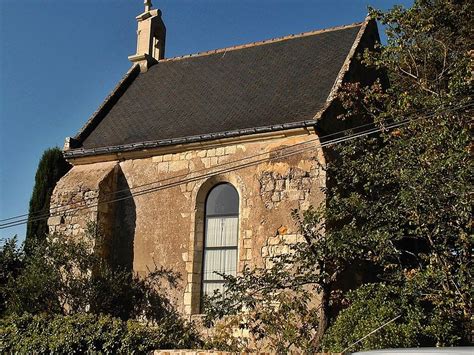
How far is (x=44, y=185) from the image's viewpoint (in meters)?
22.7

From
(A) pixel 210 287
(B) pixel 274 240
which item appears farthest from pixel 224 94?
(A) pixel 210 287

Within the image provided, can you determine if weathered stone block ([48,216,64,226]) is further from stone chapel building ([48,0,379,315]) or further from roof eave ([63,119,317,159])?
roof eave ([63,119,317,159])

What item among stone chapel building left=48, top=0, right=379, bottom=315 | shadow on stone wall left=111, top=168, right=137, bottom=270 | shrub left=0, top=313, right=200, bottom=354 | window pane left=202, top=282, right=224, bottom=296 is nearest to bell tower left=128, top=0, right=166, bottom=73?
stone chapel building left=48, top=0, right=379, bottom=315

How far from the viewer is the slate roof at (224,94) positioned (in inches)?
591

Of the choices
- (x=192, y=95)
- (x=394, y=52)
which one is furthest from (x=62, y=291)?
(x=394, y=52)

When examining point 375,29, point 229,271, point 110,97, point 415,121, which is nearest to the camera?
point 415,121

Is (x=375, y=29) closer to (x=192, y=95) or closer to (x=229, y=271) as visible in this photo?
(x=192, y=95)

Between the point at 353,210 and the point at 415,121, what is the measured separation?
1979mm

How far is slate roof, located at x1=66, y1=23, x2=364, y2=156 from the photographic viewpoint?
1500cm

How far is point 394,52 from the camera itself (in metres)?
12.7

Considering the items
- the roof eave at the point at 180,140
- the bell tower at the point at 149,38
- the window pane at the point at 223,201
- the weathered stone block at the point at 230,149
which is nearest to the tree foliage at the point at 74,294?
the window pane at the point at 223,201

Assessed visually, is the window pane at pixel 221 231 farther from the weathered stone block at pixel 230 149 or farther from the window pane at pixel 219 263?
the weathered stone block at pixel 230 149

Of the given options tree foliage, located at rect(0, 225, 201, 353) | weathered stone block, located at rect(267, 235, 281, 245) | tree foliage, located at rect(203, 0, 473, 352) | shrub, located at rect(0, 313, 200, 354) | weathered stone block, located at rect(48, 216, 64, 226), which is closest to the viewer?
tree foliage, located at rect(203, 0, 473, 352)

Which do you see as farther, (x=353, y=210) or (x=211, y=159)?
(x=211, y=159)
